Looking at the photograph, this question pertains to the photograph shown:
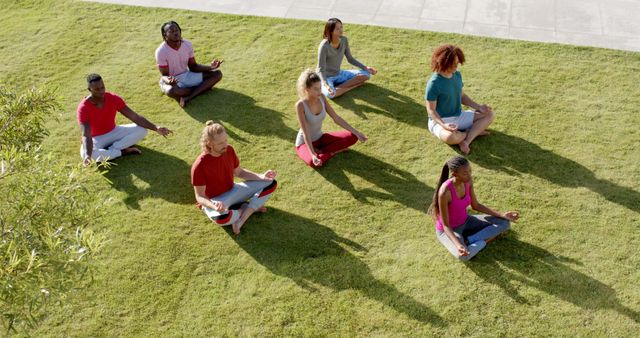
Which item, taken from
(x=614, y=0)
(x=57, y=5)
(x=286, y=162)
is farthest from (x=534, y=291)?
(x=57, y=5)

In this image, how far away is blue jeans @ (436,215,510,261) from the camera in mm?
7773

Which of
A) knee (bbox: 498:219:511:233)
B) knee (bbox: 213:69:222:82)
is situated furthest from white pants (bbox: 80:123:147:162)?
knee (bbox: 498:219:511:233)

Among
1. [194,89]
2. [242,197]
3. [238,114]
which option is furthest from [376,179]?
[194,89]

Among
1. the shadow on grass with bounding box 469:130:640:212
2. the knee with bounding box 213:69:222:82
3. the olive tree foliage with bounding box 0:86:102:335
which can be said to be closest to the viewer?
the olive tree foliage with bounding box 0:86:102:335

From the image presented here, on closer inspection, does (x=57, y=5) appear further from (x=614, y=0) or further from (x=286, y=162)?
(x=614, y=0)

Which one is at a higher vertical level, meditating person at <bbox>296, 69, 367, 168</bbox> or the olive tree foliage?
the olive tree foliage

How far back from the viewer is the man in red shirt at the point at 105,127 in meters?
9.21

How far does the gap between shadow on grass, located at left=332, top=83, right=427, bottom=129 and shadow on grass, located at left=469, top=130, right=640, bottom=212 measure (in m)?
1.12

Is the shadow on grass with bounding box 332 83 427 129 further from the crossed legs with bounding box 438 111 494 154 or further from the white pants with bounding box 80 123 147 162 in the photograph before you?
the white pants with bounding box 80 123 147 162

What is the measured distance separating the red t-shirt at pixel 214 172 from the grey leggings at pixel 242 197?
102 mm

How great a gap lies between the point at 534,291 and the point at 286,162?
3988 mm

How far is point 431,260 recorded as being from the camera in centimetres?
788

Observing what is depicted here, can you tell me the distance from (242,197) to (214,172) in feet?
2.05

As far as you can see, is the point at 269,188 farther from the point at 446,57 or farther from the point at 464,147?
the point at 446,57
